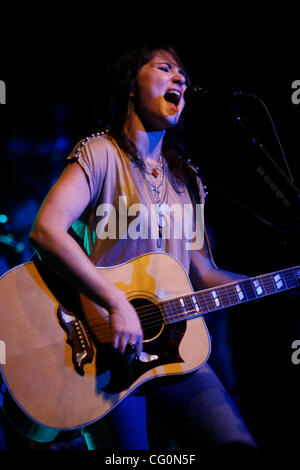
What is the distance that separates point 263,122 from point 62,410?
2595mm

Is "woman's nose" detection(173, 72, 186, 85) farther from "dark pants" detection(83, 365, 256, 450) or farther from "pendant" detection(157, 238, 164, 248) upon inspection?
"dark pants" detection(83, 365, 256, 450)

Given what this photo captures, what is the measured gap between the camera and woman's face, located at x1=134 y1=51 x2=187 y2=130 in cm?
206

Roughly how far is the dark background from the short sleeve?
74cm

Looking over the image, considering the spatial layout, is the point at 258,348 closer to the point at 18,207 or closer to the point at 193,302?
the point at 193,302

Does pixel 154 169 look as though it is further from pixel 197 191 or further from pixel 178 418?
pixel 178 418

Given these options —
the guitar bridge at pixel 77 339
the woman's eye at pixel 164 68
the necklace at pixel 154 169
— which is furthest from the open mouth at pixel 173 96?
the guitar bridge at pixel 77 339

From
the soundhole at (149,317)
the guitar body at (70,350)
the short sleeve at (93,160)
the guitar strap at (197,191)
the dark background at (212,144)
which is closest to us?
the guitar body at (70,350)

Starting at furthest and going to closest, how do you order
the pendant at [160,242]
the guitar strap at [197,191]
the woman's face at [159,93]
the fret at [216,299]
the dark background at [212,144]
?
the dark background at [212,144], the guitar strap at [197,191], the woman's face at [159,93], the pendant at [160,242], the fret at [216,299]

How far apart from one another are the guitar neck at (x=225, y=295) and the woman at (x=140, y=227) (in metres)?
0.19

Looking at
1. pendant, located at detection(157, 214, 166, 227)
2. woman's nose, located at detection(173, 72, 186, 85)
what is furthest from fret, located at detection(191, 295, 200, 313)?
woman's nose, located at detection(173, 72, 186, 85)

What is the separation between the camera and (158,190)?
2.10 meters

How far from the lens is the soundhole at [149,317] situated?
161 centimetres

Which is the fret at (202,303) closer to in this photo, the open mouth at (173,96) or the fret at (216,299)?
the fret at (216,299)
